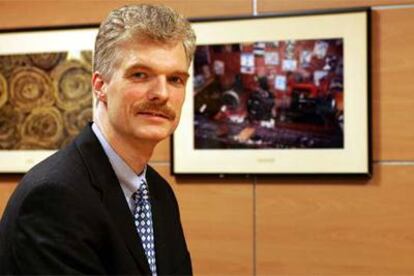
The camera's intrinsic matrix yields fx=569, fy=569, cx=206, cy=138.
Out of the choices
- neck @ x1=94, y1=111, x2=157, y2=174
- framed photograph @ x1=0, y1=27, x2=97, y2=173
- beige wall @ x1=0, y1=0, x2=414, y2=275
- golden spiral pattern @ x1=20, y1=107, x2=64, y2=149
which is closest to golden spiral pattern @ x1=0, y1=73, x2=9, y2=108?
framed photograph @ x1=0, y1=27, x2=97, y2=173

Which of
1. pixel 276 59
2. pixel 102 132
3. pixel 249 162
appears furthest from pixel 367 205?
pixel 102 132

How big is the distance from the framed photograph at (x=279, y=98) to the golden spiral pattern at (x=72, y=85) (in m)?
0.53

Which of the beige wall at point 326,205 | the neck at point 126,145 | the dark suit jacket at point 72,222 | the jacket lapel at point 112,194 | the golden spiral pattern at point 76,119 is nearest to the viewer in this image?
the dark suit jacket at point 72,222

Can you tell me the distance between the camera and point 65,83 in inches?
114

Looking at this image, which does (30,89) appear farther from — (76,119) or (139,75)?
(139,75)

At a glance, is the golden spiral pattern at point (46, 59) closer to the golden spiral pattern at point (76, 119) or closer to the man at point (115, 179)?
the golden spiral pattern at point (76, 119)

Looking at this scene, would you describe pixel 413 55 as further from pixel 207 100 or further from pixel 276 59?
pixel 207 100

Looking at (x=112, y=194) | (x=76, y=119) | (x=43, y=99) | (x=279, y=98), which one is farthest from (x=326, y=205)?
(x=43, y=99)

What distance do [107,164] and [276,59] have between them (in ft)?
4.46

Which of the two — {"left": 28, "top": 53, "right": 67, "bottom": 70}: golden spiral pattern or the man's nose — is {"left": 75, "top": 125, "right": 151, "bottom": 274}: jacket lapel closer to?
the man's nose

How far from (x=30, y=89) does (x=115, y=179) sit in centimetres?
164

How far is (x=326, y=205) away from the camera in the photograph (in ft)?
8.56

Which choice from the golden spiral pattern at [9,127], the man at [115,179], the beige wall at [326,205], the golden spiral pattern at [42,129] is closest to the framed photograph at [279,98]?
the beige wall at [326,205]

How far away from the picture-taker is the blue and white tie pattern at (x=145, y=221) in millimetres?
1550
